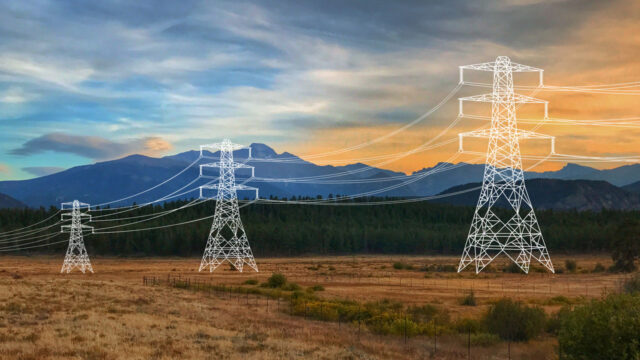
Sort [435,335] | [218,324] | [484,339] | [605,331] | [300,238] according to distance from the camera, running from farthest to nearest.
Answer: [300,238]
[218,324]
[435,335]
[484,339]
[605,331]

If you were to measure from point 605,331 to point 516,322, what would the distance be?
42.8 feet

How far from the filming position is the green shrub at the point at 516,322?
3503cm

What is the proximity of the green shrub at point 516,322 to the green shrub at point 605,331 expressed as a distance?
10.6 m

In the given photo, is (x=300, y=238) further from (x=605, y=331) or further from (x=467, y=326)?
(x=605, y=331)

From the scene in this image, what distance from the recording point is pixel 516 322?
115 ft

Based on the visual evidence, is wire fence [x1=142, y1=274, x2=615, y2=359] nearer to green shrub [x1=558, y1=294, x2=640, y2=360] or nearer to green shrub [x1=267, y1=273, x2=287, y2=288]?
green shrub [x1=267, y1=273, x2=287, y2=288]

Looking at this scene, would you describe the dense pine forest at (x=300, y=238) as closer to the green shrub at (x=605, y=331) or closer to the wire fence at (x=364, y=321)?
the wire fence at (x=364, y=321)

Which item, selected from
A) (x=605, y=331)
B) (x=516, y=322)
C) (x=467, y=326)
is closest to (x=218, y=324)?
(x=467, y=326)

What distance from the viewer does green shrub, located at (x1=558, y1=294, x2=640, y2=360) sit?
21844 millimetres

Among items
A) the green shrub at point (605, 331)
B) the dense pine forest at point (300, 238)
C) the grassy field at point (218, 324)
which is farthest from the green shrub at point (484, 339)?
the dense pine forest at point (300, 238)

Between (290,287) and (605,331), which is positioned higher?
(605,331)

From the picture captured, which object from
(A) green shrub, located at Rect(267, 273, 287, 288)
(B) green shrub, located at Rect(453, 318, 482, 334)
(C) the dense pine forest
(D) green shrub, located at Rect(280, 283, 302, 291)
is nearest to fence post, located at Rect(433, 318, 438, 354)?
(B) green shrub, located at Rect(453, 318, 482, 334)

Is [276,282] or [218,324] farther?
[276,282]

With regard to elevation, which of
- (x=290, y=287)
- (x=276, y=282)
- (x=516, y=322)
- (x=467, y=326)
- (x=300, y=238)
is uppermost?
(x=300, y=238)
